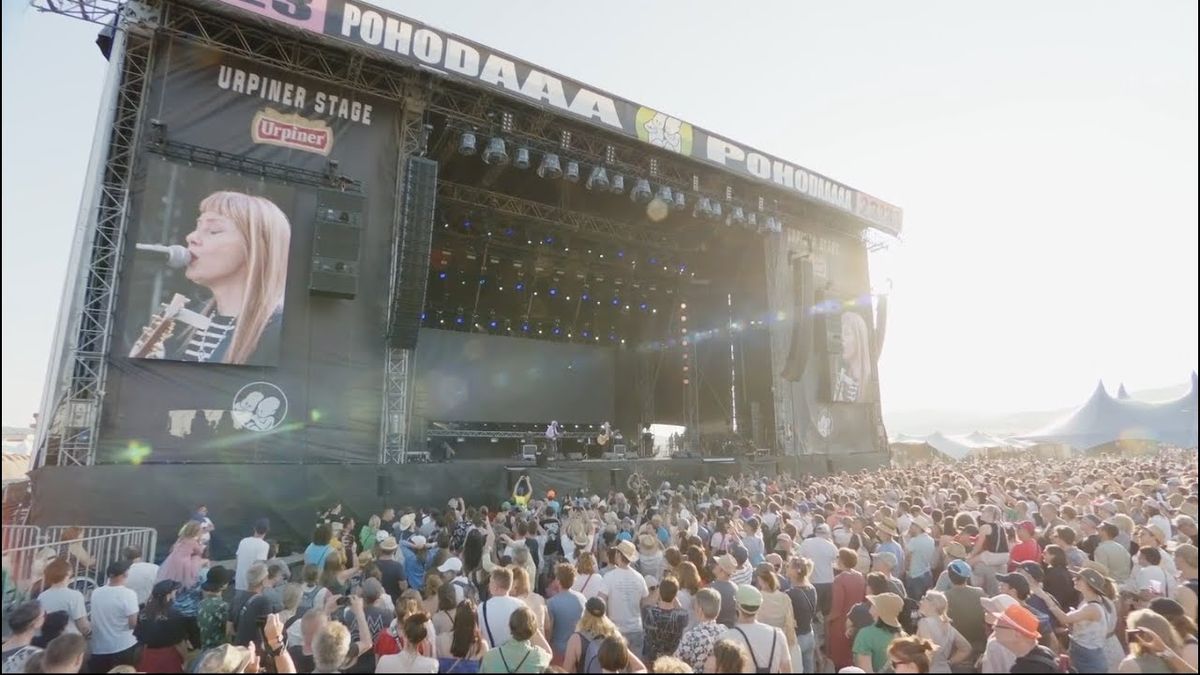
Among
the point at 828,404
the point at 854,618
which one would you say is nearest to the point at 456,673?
the point at 854,618

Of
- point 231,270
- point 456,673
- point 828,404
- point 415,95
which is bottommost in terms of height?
point 456,673

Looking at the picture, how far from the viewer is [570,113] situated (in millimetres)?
15047

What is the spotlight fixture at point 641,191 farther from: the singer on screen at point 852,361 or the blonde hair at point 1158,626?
the blonde hair at point 1158,626

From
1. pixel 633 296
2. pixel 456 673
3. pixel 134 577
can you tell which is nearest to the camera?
pixel 456 673

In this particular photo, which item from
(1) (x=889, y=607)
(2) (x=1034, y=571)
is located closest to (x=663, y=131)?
(2) (x=1034, y=571)

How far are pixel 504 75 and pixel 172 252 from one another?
7.95 metres

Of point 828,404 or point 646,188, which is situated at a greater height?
point 646,188

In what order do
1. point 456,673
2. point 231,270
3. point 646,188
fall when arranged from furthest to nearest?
1. point 646,188
2. point 231,270
3. point 456,673

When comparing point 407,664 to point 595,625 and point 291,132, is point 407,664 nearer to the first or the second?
point 595,625

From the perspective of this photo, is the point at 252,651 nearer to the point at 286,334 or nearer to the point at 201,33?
the point at 286,334

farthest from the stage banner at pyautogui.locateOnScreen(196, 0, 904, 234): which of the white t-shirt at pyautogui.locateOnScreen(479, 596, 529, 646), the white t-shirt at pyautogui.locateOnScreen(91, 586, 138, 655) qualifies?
the white t-shirt at pyautogui.locateOnScreen(479, 596, 529, 646)

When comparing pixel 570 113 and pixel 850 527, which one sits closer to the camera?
pixel 850 527

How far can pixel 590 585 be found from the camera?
4.98 meters

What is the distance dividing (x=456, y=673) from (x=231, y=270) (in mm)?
11048
